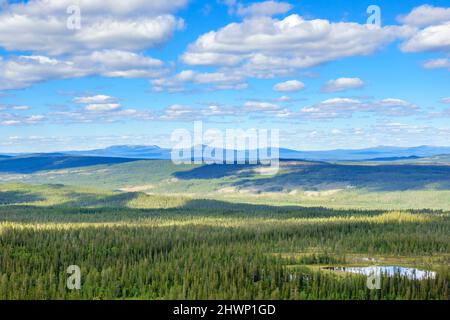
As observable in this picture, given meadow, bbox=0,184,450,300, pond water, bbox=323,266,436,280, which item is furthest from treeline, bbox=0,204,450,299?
pond water, bbox=323,266,436,280

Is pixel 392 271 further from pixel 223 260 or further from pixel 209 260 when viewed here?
pixel 209 260

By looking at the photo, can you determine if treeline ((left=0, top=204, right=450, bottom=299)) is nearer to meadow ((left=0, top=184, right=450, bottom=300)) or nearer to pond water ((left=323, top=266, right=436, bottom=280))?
meadow ((left=0, top=184, right=450, bottom=300))

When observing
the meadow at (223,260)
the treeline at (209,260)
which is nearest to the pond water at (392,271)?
the meadow at (223,260)

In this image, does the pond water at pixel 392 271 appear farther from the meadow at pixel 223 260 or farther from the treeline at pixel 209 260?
the treeline at pixel 209 260
